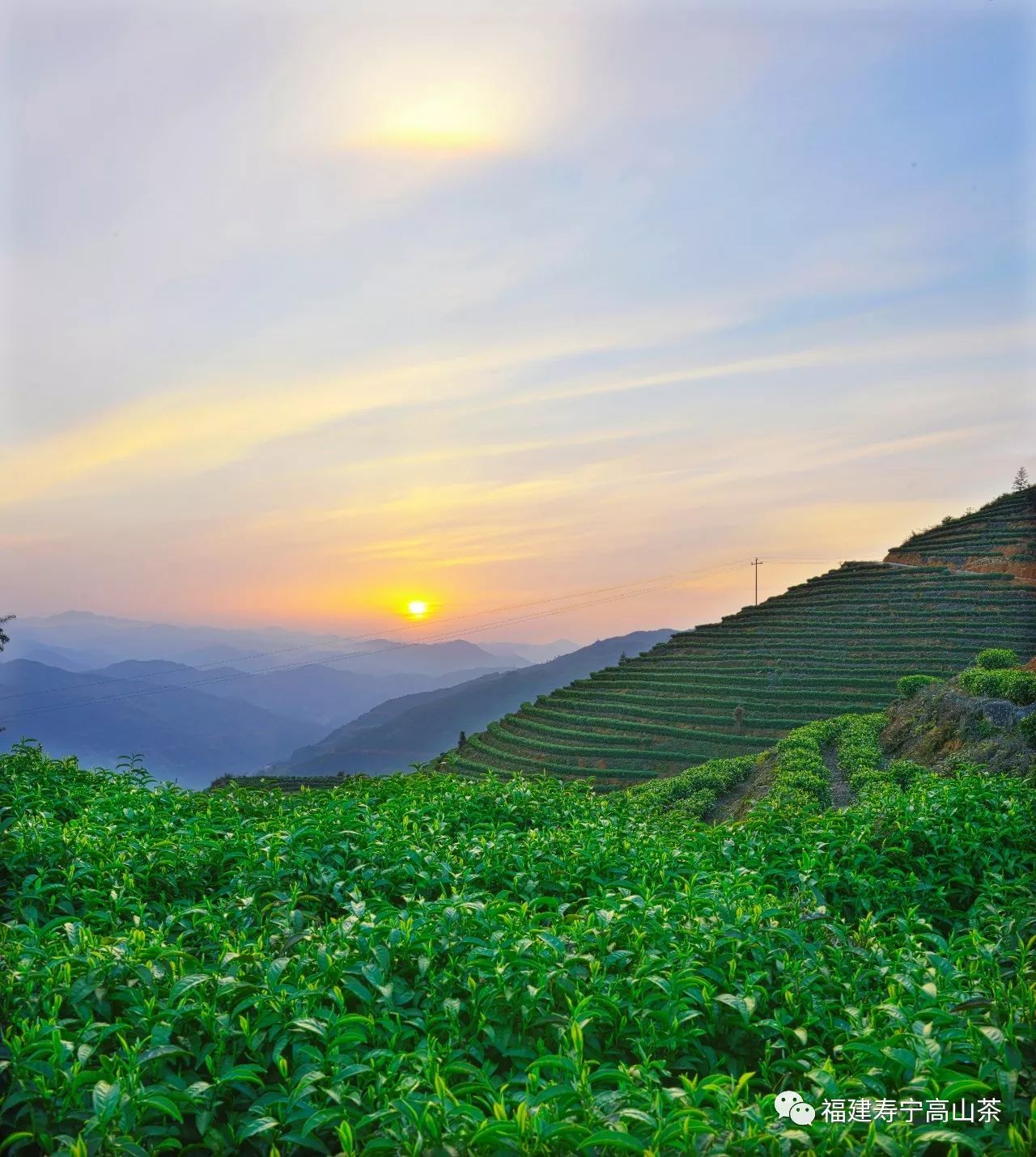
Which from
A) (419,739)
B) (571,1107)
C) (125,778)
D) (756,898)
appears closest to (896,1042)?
(571,1107)

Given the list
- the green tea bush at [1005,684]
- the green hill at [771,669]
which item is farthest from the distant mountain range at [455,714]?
the green tea bush at [1005,684]

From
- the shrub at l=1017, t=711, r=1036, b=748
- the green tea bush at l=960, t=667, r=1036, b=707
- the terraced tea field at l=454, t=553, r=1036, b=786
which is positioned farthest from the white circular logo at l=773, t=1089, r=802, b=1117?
the terraced tea field at l=454, t=553, r=1036, b=786

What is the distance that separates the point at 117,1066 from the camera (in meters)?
2.20

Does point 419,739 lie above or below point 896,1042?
below

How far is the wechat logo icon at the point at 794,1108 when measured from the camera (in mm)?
1979

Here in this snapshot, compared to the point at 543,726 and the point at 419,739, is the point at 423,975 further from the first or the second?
the point at 419,739

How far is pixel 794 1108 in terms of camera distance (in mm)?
1998

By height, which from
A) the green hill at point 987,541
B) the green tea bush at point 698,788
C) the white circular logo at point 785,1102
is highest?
the green hill at point 987,541

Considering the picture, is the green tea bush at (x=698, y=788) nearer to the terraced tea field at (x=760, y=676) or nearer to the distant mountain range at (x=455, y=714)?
the terraced tea field at (x=760, y=676)

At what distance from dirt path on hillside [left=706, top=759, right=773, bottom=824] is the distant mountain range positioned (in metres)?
80.5

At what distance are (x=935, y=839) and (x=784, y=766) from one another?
41.3 feet

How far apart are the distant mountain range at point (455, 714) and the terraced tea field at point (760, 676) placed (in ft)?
201

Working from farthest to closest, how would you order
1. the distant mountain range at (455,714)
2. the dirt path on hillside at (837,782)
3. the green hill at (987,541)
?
the distant mountain range at (455,714)
the green hill at (987,541)
the dirt path on hillside at (837,782)

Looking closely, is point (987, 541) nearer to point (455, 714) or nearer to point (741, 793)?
point (741, 793)
